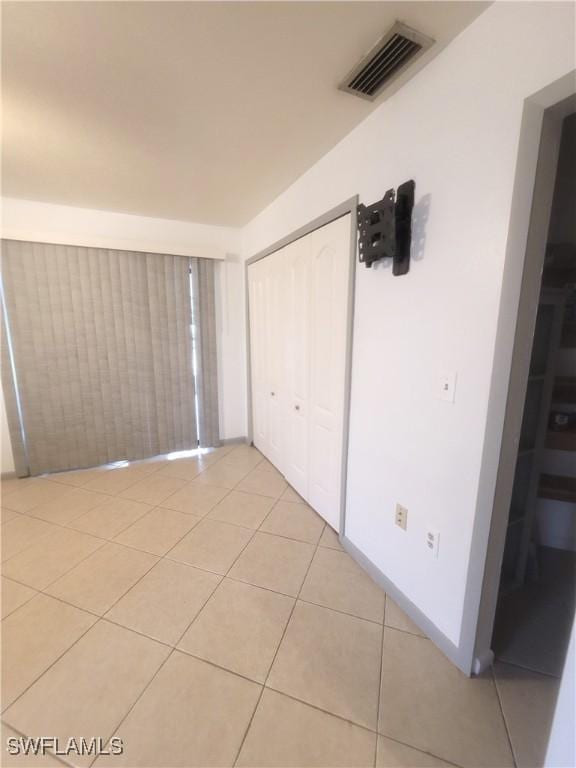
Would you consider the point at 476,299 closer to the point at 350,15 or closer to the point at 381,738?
the point at 350,15

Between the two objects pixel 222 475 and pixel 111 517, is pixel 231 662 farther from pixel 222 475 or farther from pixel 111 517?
pixel 222 475

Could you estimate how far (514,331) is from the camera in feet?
3.33

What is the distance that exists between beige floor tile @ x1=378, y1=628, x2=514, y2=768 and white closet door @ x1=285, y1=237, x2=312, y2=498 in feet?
4.18

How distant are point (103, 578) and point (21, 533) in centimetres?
87

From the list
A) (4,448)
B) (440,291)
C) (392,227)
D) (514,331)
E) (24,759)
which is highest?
(392,227)

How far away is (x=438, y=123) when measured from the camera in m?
1.18

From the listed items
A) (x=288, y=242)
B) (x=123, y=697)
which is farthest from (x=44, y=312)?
(x=123, y=697)

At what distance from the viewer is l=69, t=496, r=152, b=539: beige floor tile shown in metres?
2.12

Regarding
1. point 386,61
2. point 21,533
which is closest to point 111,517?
point 21,533

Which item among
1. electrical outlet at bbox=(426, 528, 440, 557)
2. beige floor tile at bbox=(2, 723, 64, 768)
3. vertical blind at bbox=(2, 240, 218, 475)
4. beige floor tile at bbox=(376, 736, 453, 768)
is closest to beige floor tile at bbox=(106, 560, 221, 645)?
beige floor tile at bbox=(2, 723, 64, 768)

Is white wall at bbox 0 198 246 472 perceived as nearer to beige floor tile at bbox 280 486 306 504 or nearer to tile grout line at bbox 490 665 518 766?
beige floor tile at bbox 280 486 306 504

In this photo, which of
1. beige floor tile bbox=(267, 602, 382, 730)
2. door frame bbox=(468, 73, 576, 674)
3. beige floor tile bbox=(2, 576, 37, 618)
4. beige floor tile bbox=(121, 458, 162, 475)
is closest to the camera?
door frame bbox=(468, 73, 576, 674)

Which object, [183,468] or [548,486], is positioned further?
[183,468]

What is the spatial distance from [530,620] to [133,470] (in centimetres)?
313
